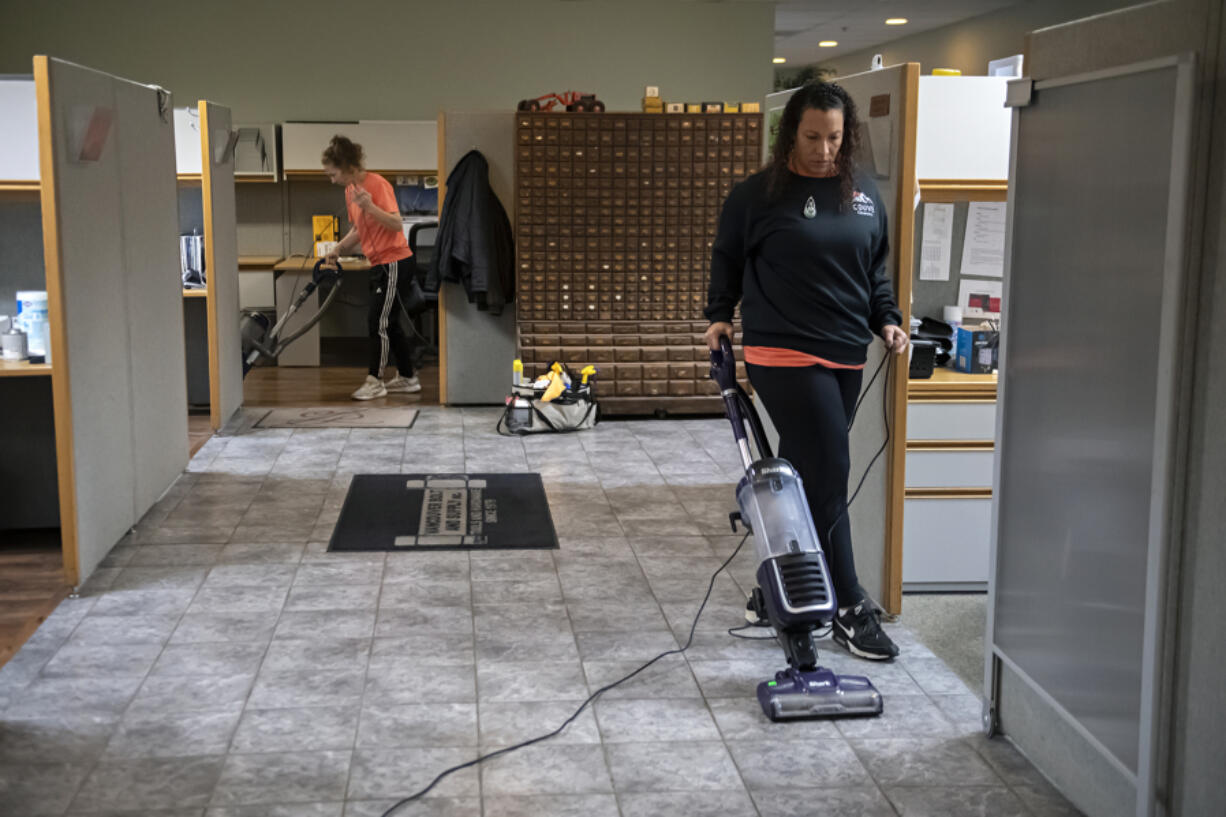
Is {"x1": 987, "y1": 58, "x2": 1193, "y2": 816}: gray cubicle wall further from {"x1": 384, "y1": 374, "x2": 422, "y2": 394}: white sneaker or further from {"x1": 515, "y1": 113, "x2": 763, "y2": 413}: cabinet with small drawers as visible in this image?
{"x1": 384, "y1": 374, "x2": 422, "y2": 394}: white sneaker

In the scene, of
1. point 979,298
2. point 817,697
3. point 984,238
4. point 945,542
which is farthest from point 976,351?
point 817,697

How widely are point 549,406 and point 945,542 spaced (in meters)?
2.88

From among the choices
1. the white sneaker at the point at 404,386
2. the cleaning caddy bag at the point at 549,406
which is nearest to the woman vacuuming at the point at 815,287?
the cleaning caddy bag at the point at 549,406

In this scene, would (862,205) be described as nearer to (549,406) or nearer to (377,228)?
(549,406)

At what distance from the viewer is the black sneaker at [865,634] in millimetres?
3320

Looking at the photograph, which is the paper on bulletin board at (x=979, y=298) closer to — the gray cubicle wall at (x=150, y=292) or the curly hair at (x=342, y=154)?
the gray cubicle wall at (x=150, y=292)

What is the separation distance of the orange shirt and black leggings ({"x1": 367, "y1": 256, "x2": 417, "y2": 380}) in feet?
0.21

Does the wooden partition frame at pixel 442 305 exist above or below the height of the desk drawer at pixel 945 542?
above

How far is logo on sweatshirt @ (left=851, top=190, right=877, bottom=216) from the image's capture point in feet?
10.4

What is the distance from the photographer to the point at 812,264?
10.3 feet

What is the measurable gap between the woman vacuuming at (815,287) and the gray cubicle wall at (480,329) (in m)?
3.77

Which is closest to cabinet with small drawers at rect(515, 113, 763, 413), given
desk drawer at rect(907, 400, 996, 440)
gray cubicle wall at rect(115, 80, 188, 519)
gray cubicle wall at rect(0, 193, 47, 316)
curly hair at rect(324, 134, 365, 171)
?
curly hair at rect(324, 134, 365, 171)

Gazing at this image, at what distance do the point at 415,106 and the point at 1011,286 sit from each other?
7442 millimetres

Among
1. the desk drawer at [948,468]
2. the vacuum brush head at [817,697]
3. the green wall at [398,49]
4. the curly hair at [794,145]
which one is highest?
the green wall at [398,49]
